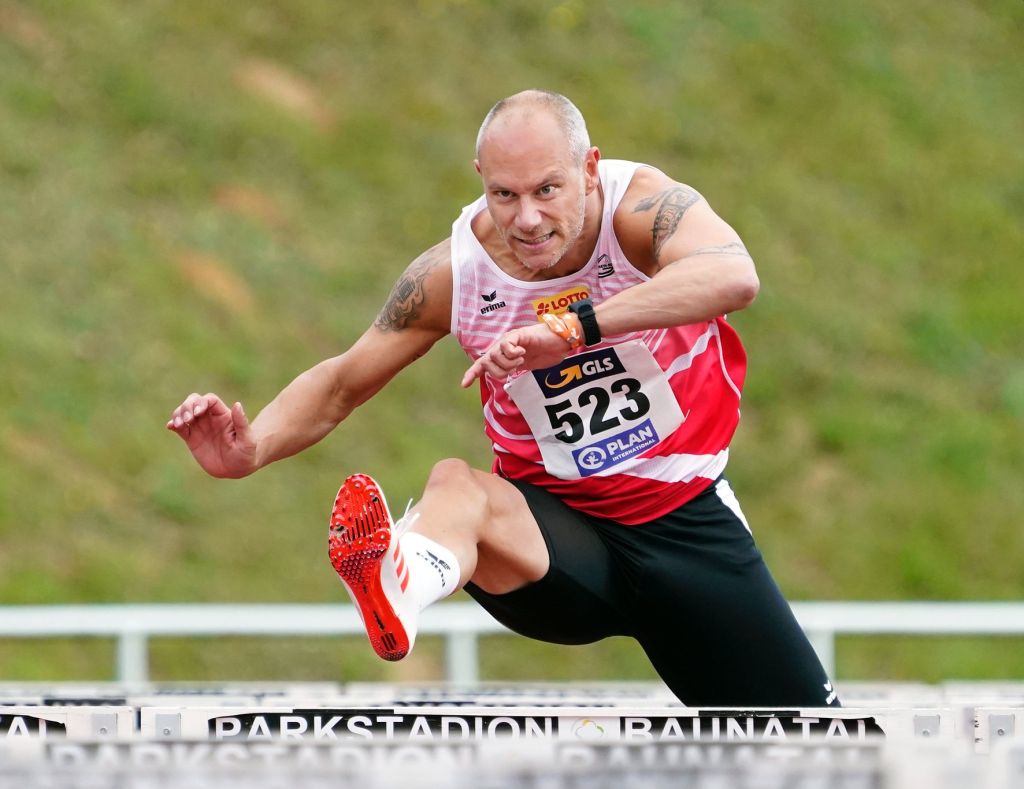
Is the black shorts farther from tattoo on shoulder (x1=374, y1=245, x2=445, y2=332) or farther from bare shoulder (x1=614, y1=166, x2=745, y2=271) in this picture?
bare shoulder (x1=614, y1=166, x2=745, y2=271)

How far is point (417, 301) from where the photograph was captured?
5395 mm

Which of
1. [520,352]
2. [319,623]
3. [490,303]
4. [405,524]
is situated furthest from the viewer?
[319,623]

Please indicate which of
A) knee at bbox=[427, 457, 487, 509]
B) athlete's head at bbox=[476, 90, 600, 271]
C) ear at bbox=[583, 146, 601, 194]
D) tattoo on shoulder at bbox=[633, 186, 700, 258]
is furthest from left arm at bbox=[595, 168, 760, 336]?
knee at bbox=[427, 457, 487, 509]

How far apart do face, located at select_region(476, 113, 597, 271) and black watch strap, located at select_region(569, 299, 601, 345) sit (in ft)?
1.14

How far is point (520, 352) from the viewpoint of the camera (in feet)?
14.7

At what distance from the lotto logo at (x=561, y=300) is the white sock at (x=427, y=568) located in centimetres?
80

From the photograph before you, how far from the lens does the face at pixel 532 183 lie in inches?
193

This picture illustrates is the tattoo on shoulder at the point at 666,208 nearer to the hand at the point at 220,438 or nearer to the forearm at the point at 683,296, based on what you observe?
the forearm at the point at 683,296

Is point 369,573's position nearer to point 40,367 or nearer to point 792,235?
point 40,367

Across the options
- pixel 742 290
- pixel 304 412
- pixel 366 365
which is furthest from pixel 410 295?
pixel 742 290

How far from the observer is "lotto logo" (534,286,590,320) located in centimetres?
520

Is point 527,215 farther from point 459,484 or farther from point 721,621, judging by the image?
point 721,621

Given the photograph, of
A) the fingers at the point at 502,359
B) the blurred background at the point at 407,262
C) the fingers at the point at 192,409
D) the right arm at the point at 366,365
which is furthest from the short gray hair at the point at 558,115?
the blurred background at the point at 407,262

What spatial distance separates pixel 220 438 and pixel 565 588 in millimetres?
1140
